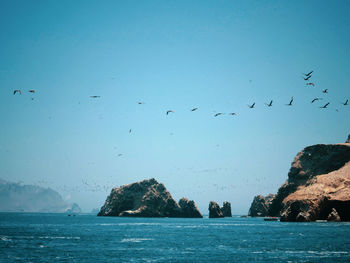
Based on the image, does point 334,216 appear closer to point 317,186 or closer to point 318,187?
point 318,187

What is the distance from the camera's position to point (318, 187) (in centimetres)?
12138

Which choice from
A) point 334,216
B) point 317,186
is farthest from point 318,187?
point 334,216

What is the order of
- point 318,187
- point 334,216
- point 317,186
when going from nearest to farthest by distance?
point 334,216 < point 318,187 < point 317,186

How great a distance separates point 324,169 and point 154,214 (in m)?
97.4

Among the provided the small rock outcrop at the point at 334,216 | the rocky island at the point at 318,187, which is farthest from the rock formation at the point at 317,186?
the small rock outcrop at the point at 334,216

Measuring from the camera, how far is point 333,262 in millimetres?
37719

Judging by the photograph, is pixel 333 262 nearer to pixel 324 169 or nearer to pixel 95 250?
pixel 95 250

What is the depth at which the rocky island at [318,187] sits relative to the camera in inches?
4473

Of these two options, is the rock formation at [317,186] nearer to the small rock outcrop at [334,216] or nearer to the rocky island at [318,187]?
the rocky island at [318,187]

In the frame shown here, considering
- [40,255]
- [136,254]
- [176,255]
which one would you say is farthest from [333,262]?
[40,255]

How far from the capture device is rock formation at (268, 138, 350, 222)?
374ft

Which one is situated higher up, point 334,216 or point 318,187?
point 318,187

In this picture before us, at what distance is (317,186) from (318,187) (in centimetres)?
153

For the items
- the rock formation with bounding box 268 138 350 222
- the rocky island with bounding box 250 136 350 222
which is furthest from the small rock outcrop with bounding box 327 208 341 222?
the rock formation with bounding box 268 138 350 222
